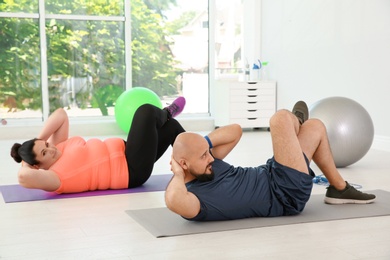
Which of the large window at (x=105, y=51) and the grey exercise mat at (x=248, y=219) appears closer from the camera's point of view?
the grey exercise mat at (x=248, y=219)

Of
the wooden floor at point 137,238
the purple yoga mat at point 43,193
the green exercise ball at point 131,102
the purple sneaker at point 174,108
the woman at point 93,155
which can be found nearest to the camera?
the wooden floor at point 137,238

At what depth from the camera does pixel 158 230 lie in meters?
2.61

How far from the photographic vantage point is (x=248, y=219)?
9.10 feet

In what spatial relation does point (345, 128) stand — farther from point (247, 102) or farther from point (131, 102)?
point (247, 102)

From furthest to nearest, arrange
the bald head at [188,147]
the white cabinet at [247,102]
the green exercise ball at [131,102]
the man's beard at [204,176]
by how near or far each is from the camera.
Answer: the white cabinet at [247,102], the green exercise ball at [131,102], the man's beard at [204,176], the bald head at [188,147]

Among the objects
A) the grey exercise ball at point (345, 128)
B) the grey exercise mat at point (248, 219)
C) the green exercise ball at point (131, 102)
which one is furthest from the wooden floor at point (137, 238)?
the green exercise ball at point (131, 102)

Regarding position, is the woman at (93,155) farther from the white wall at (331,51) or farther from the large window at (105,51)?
the large window at (105,51)

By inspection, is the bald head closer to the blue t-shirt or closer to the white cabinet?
the blue t-shirt

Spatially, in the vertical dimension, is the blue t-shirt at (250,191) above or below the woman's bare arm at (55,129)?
below

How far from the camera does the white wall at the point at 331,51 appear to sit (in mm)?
5395

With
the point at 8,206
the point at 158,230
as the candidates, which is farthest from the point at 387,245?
the point at 8,206

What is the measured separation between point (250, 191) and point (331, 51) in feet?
12.2

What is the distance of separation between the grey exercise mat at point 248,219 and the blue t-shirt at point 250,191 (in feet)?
0.16

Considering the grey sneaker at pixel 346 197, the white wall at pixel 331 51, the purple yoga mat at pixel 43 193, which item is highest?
the white wall at pixel 331 51
